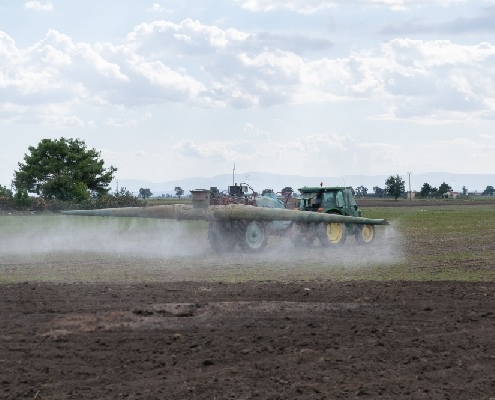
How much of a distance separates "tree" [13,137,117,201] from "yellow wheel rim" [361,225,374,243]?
213 feet

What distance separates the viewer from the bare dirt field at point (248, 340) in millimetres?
9336

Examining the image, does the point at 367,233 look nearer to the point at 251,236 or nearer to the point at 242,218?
the point at 251,236

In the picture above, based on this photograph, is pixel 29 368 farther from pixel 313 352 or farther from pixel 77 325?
pixel 313 352

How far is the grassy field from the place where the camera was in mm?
20812

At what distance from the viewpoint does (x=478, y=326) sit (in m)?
A: 12.5

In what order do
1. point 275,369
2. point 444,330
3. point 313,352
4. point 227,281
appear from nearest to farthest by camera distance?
point 275,369, point 313,352, point 444,330, point 227,281

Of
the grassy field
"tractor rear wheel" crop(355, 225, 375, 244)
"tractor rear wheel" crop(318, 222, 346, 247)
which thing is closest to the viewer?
the grassy field

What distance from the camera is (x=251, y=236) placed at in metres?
28.5

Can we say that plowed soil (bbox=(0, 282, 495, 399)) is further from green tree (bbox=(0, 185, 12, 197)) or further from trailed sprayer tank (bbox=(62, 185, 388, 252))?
green tree (bbox=(0, 185, 12, 197))

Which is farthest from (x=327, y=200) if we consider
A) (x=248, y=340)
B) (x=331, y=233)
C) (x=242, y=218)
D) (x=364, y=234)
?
(x=248, y=340)

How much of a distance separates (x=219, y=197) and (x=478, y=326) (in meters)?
18.2

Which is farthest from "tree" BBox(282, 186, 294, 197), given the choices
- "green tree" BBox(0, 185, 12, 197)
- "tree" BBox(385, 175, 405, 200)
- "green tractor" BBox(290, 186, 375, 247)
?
"tree" BBox(385, 175, 405, 200)

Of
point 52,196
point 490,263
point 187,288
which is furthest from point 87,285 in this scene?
point 52,196

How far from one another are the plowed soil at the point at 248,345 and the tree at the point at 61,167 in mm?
80683
